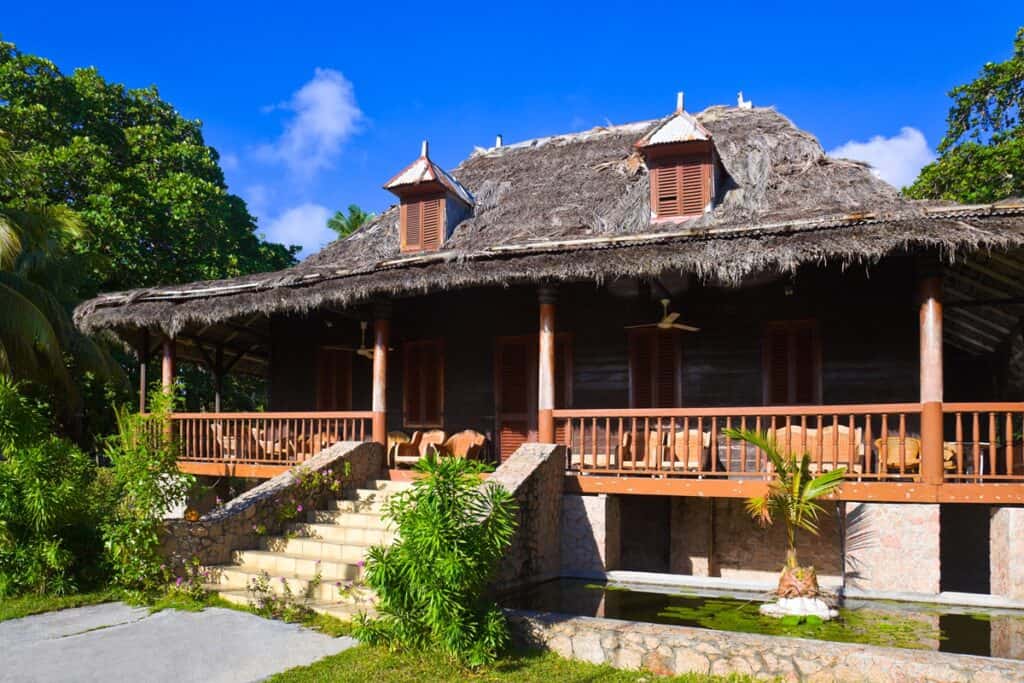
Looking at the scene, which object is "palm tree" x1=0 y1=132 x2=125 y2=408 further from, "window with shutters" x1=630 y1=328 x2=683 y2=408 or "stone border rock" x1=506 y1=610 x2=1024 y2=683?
"stone border rock" x1=506 y1=610 x2=1024 y2=683

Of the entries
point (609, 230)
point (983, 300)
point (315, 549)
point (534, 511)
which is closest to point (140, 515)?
point (315, 549)

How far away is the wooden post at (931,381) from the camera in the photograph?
855 cm

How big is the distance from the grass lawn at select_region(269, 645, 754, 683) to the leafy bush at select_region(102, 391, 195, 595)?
329 centimetres

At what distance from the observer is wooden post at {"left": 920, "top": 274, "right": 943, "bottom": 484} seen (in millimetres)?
8555

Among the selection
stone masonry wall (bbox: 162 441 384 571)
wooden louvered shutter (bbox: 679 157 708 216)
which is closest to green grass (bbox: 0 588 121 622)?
stone masonry wall (bbox: 162 441 384 571)

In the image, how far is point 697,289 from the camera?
40.4 feet

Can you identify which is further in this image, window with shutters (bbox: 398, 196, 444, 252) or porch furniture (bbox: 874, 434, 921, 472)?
window with shutters (bbox: 398, 196, 444, 252)

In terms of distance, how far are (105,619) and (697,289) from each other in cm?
889

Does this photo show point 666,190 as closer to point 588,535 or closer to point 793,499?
point 588,535

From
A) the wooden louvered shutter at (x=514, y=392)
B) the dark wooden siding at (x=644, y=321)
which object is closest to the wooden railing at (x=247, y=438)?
the dark wooden siding at (x=644, y=321)

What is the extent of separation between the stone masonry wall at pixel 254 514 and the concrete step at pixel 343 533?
352mm

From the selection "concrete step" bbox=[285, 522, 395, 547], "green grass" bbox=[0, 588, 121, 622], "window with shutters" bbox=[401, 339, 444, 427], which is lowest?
"green grass" bbox=[0, 588, 121, 622]

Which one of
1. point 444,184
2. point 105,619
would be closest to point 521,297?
point 444,184

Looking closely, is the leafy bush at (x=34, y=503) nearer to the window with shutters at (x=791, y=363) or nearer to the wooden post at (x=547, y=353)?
the wooden post at (x=547, y=353)
